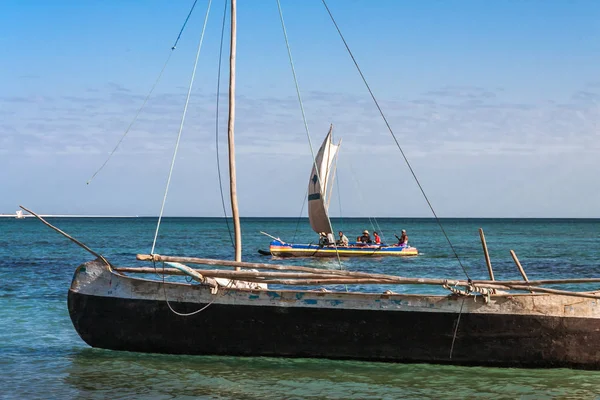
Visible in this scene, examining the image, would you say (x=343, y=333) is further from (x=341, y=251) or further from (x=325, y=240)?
(x=325, y=240)

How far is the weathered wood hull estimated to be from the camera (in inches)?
483

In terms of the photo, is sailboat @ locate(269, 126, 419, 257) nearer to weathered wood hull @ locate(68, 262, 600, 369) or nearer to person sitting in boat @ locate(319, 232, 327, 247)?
person sitting in boat @ locate(319, 232, 327, 247)

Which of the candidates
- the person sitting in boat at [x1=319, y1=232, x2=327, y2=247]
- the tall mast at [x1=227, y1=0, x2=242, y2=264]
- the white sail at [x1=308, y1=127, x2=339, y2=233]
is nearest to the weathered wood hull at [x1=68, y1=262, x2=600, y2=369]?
the tall mast at [x1=227, y1=0, x2=242, y2=264]

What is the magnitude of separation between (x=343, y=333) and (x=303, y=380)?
959 millimetres

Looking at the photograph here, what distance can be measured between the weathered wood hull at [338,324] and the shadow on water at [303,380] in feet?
0.74

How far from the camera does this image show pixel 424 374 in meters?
12.6

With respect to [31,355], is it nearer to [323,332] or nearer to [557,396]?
[323,332]

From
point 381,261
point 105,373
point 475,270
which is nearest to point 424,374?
point 105,373

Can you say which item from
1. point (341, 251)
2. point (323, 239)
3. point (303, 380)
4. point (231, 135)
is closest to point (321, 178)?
point (323, 239)

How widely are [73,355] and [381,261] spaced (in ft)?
95.4

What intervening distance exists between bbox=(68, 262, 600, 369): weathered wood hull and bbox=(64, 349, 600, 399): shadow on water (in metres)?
0.23

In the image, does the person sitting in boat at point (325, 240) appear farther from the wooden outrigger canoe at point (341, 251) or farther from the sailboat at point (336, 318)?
the sailboat at point (336, 318)

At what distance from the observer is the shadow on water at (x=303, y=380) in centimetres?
1168

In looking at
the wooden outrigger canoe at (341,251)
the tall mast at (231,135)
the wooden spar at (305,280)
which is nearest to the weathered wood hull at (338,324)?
the wooden spar at (305,280)
